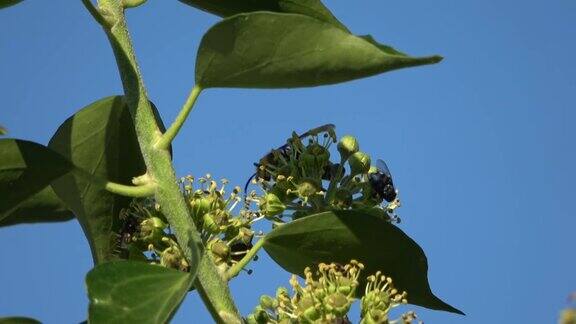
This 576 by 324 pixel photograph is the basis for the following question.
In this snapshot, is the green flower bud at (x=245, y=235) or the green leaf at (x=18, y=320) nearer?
the green leaf at (x=18, y=320)

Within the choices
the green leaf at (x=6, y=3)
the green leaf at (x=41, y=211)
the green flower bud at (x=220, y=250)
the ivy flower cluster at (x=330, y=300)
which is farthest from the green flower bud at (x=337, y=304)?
the green leaf at (x=6, y=3)

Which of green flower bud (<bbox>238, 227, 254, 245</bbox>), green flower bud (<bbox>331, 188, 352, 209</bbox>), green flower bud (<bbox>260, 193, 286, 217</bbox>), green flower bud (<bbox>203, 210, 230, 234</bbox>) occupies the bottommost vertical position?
green flower bud (<bbox>238, 227, 254, 245</bbox>)

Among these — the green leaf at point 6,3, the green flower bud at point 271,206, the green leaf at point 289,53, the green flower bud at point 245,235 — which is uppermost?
the green leaf at point 6,3

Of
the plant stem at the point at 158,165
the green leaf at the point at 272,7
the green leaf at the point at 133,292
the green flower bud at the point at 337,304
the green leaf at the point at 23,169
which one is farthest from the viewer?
the green leaf at the point at 272,7

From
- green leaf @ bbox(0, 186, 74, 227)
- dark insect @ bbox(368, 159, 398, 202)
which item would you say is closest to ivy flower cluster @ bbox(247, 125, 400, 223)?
dark insect @ bbox(368, 159, 398, 202)

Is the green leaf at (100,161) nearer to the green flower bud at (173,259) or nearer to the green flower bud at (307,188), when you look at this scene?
the green flower bud at (173,259)

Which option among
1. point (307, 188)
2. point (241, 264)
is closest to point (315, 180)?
point (307, 188)

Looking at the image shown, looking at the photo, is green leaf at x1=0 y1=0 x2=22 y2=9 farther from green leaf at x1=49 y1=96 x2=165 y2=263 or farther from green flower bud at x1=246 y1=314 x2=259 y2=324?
green flower bud at x1=246 y1=314 x2=259 y2=324

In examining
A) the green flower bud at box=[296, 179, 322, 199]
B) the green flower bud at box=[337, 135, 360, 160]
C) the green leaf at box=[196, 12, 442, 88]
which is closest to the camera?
the green leaf at box=[196, 12, 442, 88]
